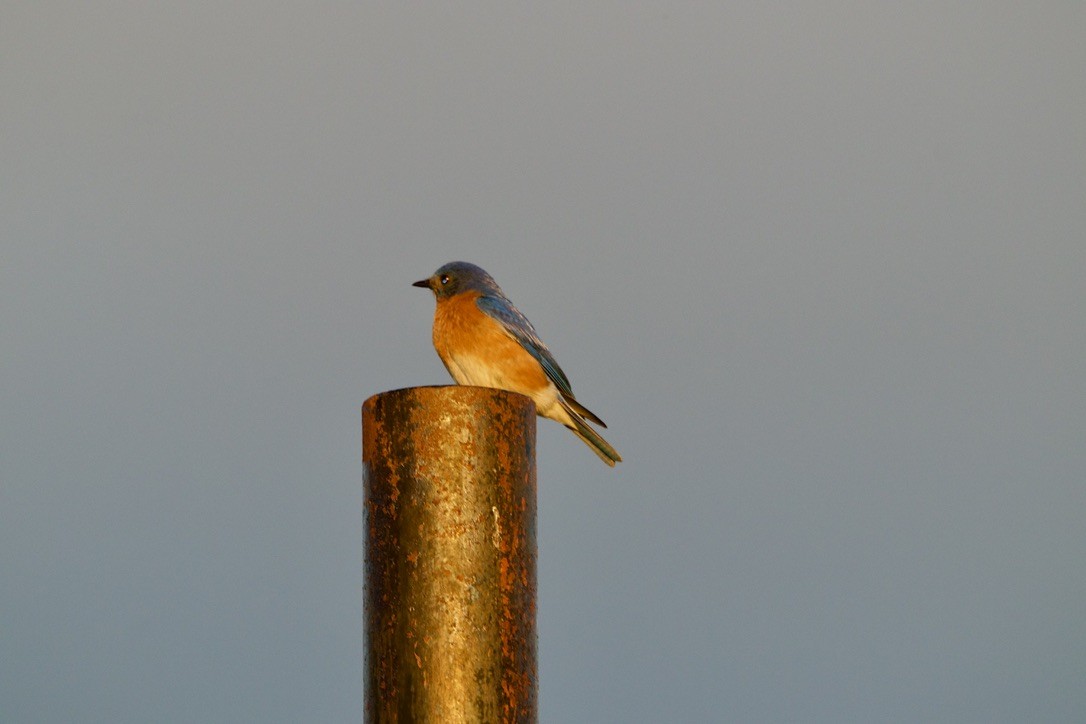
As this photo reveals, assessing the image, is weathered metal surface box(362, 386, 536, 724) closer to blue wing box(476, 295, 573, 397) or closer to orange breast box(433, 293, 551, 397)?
orange breast box(433, 293, 551, 397)

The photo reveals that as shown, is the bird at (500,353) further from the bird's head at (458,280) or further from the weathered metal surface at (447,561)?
the weathered metal surface at (447,561)

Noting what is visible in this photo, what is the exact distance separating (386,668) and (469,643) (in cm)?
25

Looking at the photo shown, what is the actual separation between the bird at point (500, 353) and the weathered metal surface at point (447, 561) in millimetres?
3523

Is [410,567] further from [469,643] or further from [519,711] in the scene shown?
[519,711]

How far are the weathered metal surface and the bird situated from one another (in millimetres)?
3523

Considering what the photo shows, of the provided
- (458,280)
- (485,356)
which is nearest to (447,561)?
(485,356)

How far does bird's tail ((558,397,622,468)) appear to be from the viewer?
7766 millimetres

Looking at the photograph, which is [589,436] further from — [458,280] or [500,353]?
[458,280]

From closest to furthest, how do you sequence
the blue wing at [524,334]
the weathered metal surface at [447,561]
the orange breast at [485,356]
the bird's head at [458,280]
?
the weathered metal surface at [447,561] < the orange breast at [485,356] < the blue wing at [524,334] < the bird's head at [458,280]

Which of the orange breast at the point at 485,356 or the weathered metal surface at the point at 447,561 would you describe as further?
the orange breast at the point at 485,356

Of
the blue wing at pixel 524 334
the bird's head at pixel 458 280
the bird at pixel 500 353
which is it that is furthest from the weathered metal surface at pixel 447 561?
the bird's head at pixel 458 280

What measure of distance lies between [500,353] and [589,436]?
2.62 ft

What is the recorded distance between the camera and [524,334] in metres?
7.77

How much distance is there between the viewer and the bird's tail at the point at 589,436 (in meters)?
7.77
